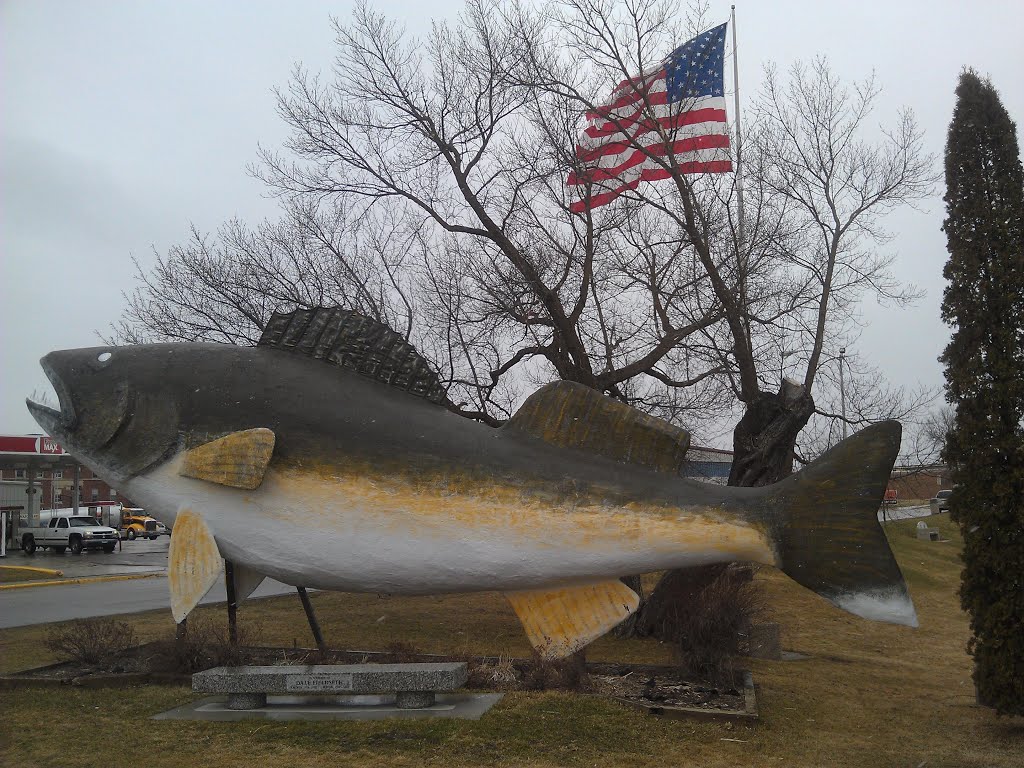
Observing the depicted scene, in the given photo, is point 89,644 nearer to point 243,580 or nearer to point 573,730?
point 243,580

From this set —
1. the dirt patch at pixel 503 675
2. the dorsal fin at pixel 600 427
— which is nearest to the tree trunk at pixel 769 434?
the dirt patch at pixel 503 675

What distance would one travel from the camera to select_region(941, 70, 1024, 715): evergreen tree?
659cm

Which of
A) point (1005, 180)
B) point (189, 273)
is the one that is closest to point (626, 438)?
point (1005, 180)

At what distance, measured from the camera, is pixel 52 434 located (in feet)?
17.6

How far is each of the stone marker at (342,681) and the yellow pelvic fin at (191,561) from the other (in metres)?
1.37

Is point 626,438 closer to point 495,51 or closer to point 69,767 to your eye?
point 69,767

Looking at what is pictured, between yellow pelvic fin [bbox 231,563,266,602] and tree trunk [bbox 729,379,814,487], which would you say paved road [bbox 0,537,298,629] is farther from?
tree trunk [bbox 729,379,814,487]

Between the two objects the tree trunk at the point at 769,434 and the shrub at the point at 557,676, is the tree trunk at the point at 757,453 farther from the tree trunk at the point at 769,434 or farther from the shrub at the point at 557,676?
the shrub at the point at 557,676

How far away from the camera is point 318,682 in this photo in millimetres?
5898

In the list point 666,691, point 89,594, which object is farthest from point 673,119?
point 89,594

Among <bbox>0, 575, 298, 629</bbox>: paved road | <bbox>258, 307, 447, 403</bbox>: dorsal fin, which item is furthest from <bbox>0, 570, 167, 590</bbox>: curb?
<bbox>258, 307, 447, 403</bbox>: dorsal fin

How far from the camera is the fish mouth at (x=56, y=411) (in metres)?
5.20

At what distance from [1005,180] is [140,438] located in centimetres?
767

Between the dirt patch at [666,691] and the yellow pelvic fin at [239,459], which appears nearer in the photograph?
the yellow pelvic fin at [239,459]
